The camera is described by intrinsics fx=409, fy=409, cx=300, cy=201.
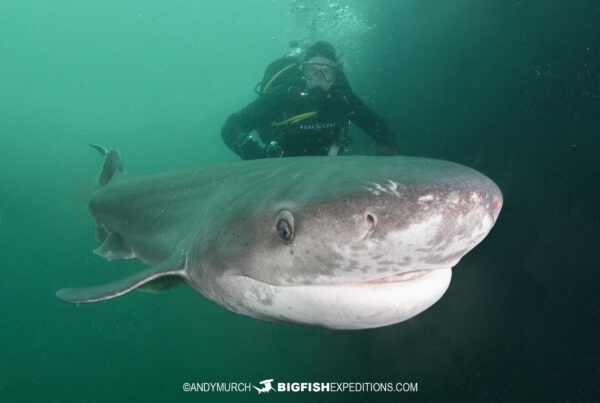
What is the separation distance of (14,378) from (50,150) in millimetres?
44365

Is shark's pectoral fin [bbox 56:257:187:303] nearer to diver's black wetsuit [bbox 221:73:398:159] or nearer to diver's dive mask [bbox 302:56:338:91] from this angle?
diver's black wetsuit [bbox 221:73:398:159]

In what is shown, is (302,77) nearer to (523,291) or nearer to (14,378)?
(523,291)

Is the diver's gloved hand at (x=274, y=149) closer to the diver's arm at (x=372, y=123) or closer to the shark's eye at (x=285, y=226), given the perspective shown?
the diver's arm at (x=372, y=123)

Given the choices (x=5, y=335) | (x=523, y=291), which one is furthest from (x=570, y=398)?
(x=5, y=335)

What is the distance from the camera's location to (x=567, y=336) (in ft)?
20.1

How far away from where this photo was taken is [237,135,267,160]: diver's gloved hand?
283 inches

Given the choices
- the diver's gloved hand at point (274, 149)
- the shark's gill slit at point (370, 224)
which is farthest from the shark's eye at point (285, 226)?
the diver's gloved hand at point (274, 149)

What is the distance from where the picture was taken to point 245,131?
7465 millimetres

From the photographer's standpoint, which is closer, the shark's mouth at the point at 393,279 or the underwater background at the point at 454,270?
the shark's mouth at the point at 393,279

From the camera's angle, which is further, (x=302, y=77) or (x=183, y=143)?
(x=183, y=143)

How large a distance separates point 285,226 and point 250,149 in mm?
5412

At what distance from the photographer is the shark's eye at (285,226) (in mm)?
1981

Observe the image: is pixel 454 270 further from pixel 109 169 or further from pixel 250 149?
pixel 109 169

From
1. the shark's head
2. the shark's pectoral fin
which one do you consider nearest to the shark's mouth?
the shark's head
